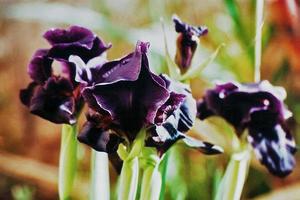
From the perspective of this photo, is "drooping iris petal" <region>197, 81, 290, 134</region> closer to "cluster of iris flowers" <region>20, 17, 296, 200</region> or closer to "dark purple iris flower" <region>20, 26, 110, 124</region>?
"cluster of iris flowers" <region>20, 17, 296, 200</region>

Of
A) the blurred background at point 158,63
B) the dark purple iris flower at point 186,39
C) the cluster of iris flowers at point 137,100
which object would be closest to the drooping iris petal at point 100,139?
the cluster of iris flowers at point 137,100

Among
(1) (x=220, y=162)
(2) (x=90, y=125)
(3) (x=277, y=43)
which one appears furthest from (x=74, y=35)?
(3) (x=277, y=43)

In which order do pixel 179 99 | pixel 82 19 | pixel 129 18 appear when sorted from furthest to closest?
pixel 129 18 → pixel 82 19 → pixel 179 99

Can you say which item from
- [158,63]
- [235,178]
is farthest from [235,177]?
[158,63]

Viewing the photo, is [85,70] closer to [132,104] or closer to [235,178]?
[132,104]

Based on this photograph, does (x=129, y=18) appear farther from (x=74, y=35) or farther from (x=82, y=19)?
(x=74, y=35)

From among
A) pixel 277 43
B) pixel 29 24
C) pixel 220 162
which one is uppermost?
pixel 29 24
